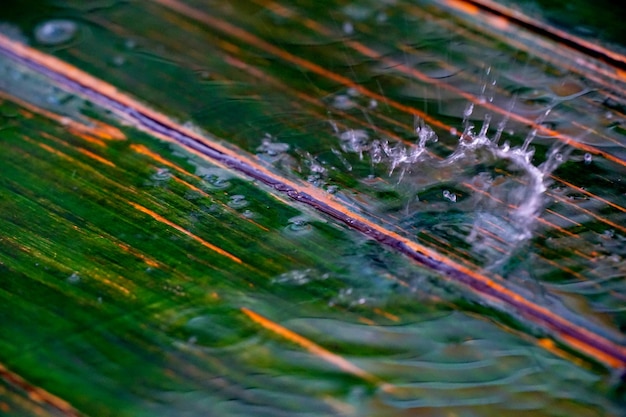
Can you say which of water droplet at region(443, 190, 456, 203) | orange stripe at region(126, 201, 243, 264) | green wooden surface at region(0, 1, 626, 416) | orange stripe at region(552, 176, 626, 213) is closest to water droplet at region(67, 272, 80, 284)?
green wooden surface at region(0, 1, 626, 416)

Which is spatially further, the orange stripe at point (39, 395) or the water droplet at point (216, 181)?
the water droplet at point (216, 181)

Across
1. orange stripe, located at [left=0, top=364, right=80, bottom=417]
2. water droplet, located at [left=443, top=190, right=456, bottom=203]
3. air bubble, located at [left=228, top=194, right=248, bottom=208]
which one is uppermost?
water droplet, located at [left=443, top=190, right=456, bottom=203]

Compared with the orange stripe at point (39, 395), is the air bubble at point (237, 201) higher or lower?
higher

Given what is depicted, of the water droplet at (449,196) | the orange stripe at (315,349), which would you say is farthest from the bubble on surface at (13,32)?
the water droplet at (449,196)

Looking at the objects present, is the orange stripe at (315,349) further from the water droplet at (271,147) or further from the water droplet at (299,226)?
the water droplet at (271,147)

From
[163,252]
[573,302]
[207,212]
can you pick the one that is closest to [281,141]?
[207,212]

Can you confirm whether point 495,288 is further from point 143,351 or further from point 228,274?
point 143,351

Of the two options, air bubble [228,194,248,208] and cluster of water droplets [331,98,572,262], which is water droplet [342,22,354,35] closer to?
cluster of water droplets [331,98,572,262]
